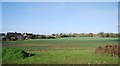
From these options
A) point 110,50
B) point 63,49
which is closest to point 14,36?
point 63,49

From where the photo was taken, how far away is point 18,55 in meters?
8.12

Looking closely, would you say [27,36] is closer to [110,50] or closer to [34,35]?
[34,35]

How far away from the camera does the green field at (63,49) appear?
7595 millimetres

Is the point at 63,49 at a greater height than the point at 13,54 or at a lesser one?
greater

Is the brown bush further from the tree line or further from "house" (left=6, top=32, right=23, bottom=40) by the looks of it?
"house" (left=6, top=32, right=23, bottom=40)

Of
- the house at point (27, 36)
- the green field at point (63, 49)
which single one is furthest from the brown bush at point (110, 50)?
the house at point (27, 36)

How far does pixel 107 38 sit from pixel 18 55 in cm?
327

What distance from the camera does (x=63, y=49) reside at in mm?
8734

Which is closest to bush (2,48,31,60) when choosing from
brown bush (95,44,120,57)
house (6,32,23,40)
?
house (6,32,23,40)

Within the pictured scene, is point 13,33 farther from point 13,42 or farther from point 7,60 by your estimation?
point 7,60

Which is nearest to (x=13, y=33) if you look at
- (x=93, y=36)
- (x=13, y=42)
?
(x=13, y=42)

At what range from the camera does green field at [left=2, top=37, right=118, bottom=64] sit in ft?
24.9

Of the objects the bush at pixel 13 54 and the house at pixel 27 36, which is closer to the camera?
the bush at pixel 13 54

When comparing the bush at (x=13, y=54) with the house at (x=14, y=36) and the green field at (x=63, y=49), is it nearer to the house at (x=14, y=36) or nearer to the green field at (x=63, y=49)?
the green field at (x=63, y=49)
